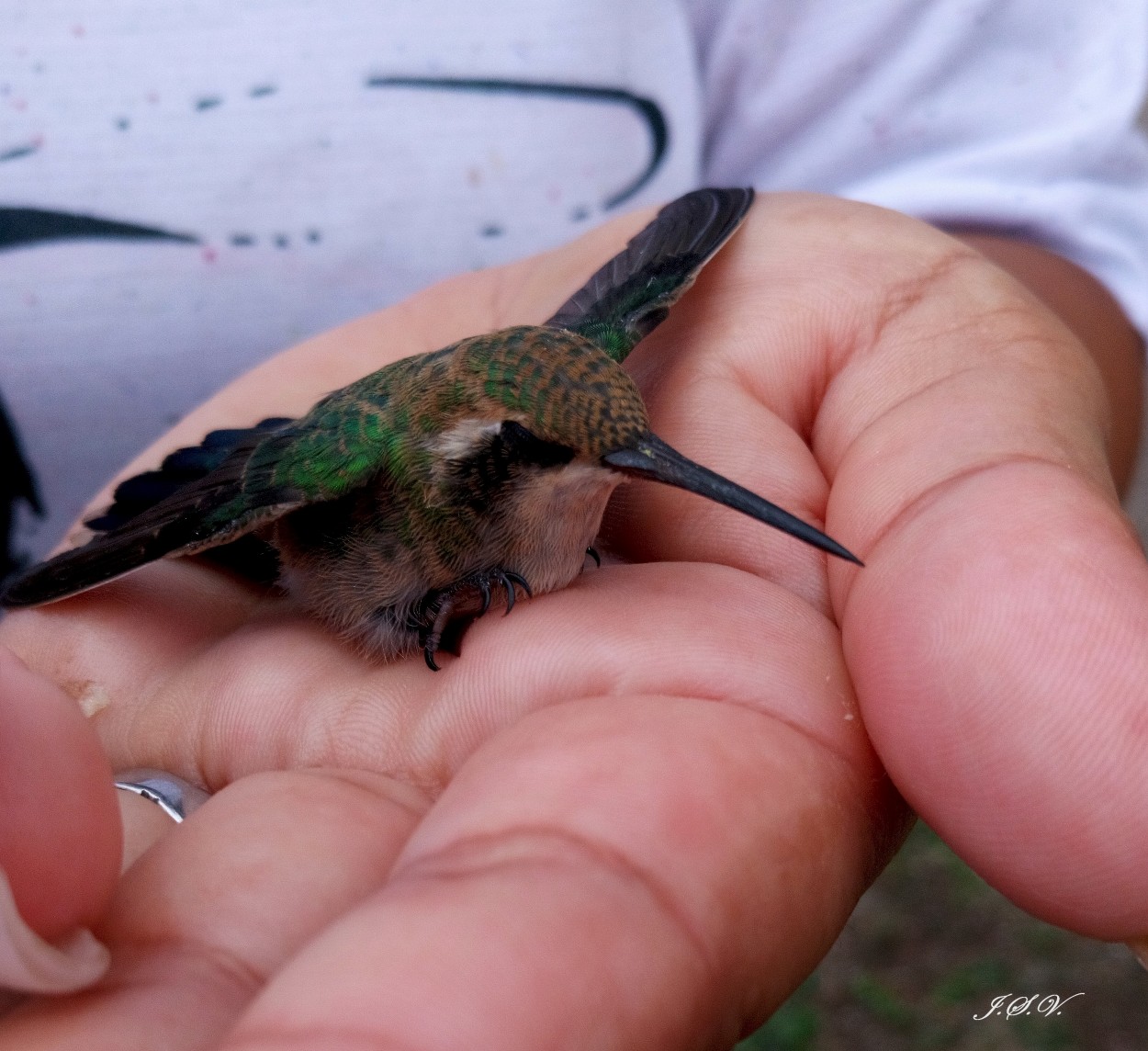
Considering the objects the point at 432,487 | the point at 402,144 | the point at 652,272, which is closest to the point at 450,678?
the point at 432,487

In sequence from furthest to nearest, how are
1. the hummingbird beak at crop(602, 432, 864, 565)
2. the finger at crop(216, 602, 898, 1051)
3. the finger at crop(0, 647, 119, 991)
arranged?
the hummingbird beak at crop(602, 432, 864, 565) → the finger at crop(0, 647, 119, 991) → the finger at crop(216, 602, 898, 1051)

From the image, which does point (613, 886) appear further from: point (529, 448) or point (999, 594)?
point (529, 448)

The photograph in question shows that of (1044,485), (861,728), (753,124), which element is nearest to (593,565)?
(861,728)

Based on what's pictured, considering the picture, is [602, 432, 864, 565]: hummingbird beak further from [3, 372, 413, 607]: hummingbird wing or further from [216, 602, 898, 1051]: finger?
[3, 372, 413, 607]: hummingbird wing

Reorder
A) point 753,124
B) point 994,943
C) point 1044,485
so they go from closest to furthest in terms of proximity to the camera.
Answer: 1. point 1044,485
2. point 753,124
3. point 994,943

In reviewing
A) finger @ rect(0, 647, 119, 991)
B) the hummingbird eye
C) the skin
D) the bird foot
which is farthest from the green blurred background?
finger @ rect(0, 647, 119, 991)

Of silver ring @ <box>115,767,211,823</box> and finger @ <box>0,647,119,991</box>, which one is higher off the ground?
finger @ <box>0,647,119,991</box>

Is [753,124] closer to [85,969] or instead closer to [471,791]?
[471,791]
